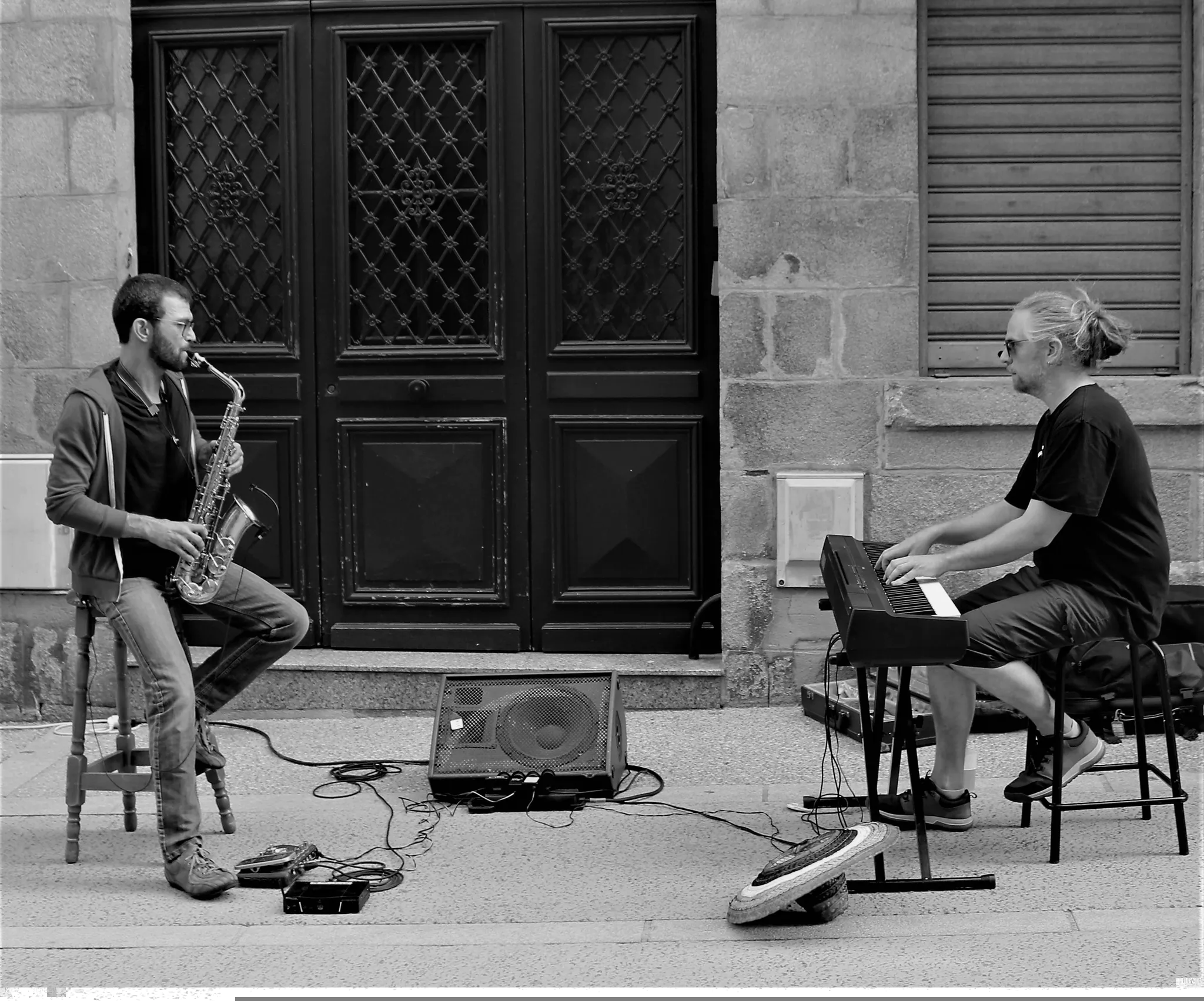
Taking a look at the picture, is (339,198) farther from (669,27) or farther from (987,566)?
(987,566)

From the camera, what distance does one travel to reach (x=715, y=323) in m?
7.35

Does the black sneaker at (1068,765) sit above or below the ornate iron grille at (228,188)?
below

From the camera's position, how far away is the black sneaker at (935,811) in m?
5.39

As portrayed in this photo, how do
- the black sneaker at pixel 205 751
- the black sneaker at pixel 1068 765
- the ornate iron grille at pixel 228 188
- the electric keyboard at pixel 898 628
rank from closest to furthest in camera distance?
the electric keyboard at pixel 898 628, the black sneaker at pixel 1068 765, the black sneaker at pixel 205 751, the ornate iron grille at pixel 228 188

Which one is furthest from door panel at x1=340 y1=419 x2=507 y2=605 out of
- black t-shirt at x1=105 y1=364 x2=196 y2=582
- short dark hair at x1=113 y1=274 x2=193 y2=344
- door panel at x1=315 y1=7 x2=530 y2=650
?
short dark hair at x1=113 y1=274 x2=193 y2=344

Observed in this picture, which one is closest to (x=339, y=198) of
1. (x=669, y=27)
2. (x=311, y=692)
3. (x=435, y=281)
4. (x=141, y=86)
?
(x=435, y=281)

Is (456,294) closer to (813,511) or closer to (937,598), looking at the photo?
(813,511)

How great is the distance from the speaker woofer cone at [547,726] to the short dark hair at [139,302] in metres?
1.93

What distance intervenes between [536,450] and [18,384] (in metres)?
2.41

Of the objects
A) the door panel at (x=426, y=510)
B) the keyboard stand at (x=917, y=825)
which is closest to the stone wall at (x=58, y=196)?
the door panel at (x=426, y=510)

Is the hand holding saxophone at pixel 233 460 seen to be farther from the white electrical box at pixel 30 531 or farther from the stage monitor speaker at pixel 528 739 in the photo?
the white electrical box at pixel 30 531

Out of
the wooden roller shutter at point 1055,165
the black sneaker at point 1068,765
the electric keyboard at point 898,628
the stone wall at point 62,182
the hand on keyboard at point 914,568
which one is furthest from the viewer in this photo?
the stone wall at point 62,182

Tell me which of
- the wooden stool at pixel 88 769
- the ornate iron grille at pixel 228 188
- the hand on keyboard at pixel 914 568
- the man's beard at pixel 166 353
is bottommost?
the wooden stool at pixel 88 769

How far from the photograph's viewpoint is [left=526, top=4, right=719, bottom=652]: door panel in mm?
7273
